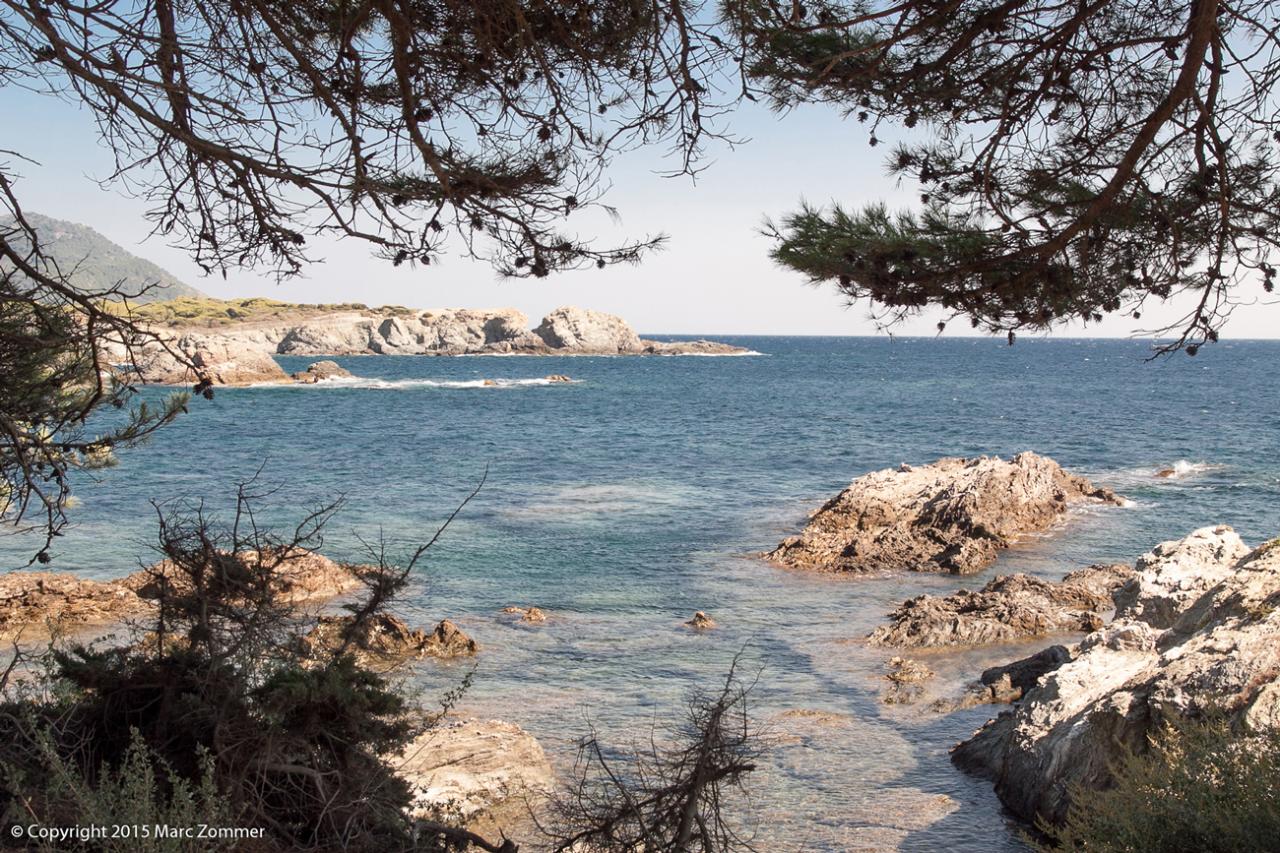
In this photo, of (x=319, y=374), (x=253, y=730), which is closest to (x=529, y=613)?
(x=253, y=730)

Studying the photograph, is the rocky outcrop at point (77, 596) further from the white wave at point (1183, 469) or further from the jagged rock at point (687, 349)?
the jagged rock at point (687, 349)

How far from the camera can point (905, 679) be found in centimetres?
1133

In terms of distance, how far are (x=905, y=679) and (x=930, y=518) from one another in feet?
25.3

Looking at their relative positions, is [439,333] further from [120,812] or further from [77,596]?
[120,812]

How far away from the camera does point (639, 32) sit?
5344mm

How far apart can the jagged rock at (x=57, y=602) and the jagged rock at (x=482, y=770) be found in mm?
5844

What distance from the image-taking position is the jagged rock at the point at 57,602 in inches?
494

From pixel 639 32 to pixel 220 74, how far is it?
205 centimetres

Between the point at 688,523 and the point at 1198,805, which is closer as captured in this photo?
the point at 1198,805

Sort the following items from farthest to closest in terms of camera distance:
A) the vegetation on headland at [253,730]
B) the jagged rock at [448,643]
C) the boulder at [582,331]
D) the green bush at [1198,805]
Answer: the boulder at [582,331] → the jagged rock at [448,643] → the vegetation on headland at [253,730] → the green bush at [1198,805]

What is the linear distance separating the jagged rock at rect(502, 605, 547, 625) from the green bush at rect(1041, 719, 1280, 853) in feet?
33.1

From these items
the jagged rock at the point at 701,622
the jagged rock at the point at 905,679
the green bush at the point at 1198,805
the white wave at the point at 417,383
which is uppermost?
the green bush at the point at 1198,805

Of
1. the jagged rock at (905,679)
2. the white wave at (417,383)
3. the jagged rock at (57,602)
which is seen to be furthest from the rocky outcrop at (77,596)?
the white wave at (417,383)

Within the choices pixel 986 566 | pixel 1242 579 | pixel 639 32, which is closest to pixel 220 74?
pixel 639 32
